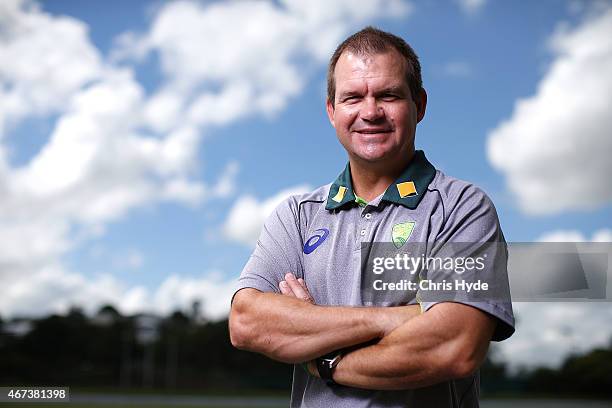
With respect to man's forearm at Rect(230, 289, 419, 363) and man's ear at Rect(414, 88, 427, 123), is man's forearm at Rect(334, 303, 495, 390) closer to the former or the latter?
man's forearm at Rect(230, 289, 419, 363)

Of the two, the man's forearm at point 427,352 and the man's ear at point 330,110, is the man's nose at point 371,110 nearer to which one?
the man's ear at point 330,110

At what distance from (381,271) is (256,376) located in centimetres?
2974

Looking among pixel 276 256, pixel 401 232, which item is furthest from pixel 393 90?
pixel 276 256

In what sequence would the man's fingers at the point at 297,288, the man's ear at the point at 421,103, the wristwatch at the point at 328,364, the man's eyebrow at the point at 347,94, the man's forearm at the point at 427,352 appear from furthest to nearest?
the man's ear at the point at 421,103 → the man's eyebrow at the point at 347,94 → the man's fingers at the point at 297,288 → the wristwatch at the point at 328,364 → the man's forearm at the point at 427,352

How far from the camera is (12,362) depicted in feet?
121

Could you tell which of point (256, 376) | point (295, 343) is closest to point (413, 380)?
point (295, 343)

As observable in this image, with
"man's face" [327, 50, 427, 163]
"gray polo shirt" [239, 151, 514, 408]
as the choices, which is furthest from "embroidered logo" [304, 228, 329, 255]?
"man's face" [327, 50, 427, 163]

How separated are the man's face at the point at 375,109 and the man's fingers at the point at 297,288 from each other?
1.84 ft

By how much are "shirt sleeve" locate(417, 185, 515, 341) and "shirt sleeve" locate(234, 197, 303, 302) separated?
1.86 ft

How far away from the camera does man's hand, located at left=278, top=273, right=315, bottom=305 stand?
99.1 inches

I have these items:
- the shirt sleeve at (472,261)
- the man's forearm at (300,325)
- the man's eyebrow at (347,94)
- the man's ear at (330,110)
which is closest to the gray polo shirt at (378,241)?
the shirt sleeve at (472,261)

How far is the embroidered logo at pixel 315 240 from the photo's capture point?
8.72 ft

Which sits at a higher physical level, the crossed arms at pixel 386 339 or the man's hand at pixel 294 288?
the man's hand at pixel 294 288

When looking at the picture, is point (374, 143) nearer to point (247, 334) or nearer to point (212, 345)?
point (247, 334)
